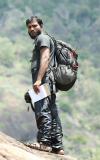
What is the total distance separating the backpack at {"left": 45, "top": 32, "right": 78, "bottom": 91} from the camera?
3.05 m

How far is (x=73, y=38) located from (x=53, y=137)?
6192 cm

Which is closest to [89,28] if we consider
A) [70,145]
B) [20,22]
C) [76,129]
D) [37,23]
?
[20,22]

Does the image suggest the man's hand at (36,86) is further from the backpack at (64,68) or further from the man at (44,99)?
the backpack at (64,68)

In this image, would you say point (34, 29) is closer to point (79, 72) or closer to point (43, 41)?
point (43, 41)

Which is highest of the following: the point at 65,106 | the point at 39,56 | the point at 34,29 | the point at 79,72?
the point at 79,72

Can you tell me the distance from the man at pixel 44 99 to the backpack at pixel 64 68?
3.0 inches

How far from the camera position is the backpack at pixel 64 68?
10.00ft

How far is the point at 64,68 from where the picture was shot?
3.07m

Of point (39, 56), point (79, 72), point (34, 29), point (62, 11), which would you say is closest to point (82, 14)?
point (62, 11)

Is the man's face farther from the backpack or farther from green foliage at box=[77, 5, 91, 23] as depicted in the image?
green foliage at box=[77, 5, 91, 23]

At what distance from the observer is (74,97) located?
1831 inches

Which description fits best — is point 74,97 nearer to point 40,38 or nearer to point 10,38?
point 10,38

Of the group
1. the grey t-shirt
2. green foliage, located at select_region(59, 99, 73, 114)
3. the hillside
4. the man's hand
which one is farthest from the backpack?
green foliage, located at select_region(59, 99, 73, 114)

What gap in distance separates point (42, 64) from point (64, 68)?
298 millimetres
